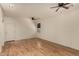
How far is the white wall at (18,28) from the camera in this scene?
1.89m

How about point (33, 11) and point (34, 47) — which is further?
point (34, 47)

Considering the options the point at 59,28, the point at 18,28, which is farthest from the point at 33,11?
the point at 59,28

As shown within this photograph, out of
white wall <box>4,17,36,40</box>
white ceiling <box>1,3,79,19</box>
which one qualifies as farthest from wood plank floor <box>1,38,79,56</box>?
white ceiling <box>1,3,79,19</box>

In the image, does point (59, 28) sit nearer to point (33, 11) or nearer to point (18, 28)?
point (33, 11)

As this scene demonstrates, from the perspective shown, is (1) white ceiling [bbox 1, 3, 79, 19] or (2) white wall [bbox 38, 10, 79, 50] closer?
(1) white ceiling [bbox 1, 3, 79, 19]

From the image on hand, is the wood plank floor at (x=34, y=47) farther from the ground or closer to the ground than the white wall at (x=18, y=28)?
closer to the ground

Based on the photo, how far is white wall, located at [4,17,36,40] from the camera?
1890 mm

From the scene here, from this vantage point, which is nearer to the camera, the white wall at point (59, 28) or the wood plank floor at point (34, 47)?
the wood plank floor at point (34, 47)

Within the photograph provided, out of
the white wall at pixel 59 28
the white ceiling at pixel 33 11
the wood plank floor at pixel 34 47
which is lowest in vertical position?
the wood plank floor at pixel 34 47

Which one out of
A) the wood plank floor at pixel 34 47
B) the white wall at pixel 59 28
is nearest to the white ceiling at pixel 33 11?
the white wall at pixel 59 28

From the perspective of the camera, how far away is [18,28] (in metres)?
1.96

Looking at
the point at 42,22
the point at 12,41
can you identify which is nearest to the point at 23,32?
the point at 12,41

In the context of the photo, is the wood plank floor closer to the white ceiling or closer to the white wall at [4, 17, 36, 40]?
the white wall at [4, 17, 36, 40]

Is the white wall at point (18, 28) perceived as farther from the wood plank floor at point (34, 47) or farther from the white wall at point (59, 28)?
the white wall at point (59, 28)
